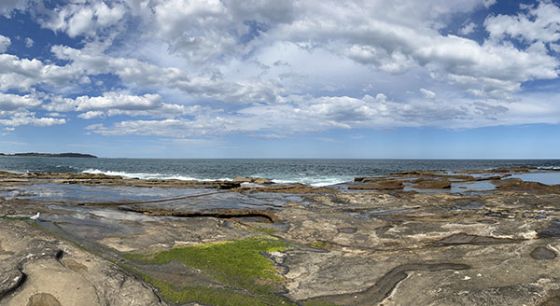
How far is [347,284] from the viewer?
37.6ft

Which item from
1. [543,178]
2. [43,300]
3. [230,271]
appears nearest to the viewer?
[43,300]

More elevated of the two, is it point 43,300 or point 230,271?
point 43,300

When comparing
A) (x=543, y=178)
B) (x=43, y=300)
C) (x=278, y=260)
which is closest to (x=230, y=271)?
(x=278, y=260)

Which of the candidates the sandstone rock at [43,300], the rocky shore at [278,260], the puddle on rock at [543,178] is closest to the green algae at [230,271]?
the rocky shore at [278,260]

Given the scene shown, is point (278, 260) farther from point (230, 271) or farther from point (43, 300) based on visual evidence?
point (43, 300)

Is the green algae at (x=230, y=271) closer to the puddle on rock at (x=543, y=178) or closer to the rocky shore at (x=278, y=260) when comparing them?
the rocky shore at (x=278, y=260)

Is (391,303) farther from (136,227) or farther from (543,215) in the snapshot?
(543,215)

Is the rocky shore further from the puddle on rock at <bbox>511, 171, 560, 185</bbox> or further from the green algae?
the puddle on rock at <bbox>511, 171, 560, 185</bbox>

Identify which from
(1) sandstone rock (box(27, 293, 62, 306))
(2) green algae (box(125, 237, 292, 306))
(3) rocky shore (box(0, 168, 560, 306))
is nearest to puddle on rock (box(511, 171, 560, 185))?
(3) rocky shore (box(0, 168, 560, 306))

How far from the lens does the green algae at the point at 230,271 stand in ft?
33.8

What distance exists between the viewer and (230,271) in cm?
1250

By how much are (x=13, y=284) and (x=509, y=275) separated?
42.2 ft

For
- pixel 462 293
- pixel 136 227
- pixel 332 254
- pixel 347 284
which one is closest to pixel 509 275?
pixel 462 293

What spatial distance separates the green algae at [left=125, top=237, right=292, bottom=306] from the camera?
33.8 feet
